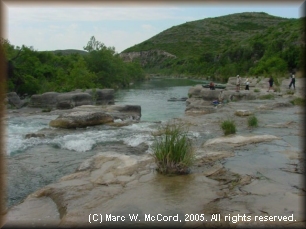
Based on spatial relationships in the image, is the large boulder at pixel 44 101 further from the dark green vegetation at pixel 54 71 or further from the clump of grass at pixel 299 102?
the clump of grass at pixel 299 102

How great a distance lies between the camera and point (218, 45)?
93.5 metres

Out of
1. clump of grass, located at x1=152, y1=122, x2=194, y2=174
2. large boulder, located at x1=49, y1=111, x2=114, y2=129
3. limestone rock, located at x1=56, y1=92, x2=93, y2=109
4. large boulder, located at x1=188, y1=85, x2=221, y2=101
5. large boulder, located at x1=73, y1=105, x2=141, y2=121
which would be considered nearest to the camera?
clump of grass, located at x1=152, y1=122, x2=194, y2=174

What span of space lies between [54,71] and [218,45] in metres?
67.0

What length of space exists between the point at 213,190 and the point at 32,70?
2783 centimetres

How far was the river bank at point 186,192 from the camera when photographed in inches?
156

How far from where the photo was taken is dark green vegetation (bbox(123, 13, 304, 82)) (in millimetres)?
57119

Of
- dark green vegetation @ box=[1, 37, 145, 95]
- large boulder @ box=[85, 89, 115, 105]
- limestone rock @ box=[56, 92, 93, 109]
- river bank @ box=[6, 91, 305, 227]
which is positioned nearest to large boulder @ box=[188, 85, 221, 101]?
large boulder @ box=[85, 89, 115, 105]

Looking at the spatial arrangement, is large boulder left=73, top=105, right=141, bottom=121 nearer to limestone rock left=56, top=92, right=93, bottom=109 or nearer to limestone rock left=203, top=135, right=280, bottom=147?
limestone rock left=56, top=92, right=93, bottom=109

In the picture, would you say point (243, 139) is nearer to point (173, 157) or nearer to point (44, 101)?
point (173, 157)

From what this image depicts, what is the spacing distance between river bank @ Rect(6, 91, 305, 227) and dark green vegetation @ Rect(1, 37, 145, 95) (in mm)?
15956

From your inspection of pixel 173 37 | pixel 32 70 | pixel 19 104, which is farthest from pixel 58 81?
pixel 173 37

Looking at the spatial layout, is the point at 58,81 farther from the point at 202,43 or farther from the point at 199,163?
the point at 202,43

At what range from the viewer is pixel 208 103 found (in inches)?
944

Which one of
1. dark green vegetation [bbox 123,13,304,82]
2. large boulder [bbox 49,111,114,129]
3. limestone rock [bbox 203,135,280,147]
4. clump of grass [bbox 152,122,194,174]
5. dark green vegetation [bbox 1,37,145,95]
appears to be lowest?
large boulder [bbox 49,111,114,129]
